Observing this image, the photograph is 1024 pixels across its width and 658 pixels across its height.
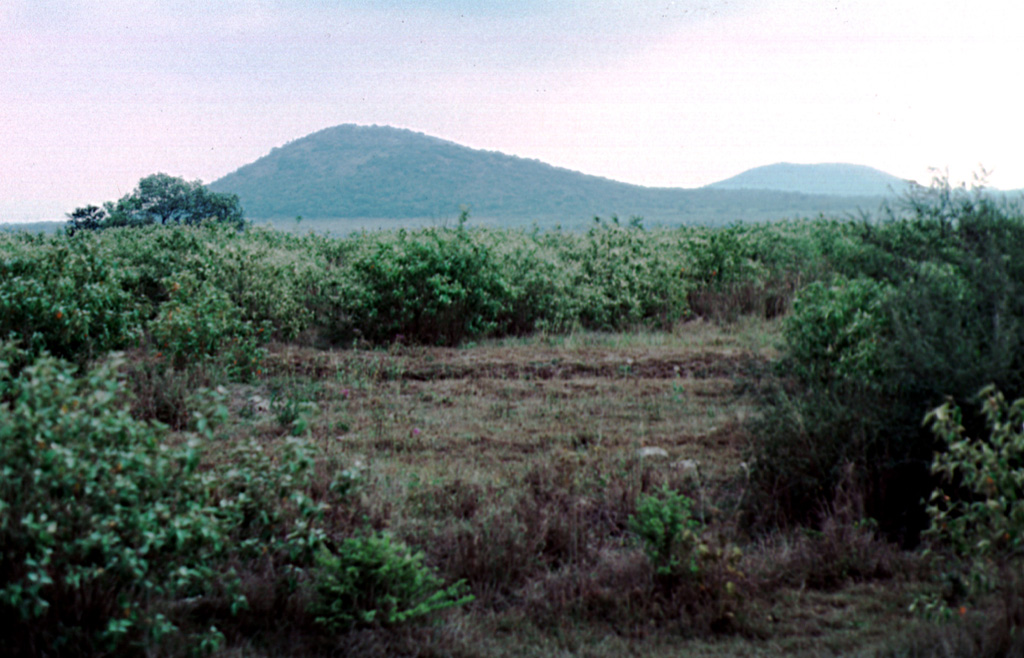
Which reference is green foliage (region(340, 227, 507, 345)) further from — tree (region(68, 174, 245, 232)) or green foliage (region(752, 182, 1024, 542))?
tree (region(68, 174, 245, 232))

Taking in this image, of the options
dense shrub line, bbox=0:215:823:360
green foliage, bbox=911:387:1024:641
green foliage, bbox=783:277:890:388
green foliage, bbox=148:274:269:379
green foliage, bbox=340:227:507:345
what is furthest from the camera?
green foliage, bbox=340:227:507:345

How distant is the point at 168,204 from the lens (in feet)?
143

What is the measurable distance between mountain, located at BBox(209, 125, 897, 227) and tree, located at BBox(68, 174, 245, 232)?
50.8m

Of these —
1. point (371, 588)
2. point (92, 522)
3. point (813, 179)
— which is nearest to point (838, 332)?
point (371, 588)

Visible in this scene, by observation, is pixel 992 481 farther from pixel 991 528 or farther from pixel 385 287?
pixel 385 287

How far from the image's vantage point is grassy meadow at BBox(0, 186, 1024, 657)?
3.14 metres

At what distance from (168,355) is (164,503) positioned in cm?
548

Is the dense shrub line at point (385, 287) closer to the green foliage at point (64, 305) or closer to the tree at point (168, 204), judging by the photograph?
the green foliage at point (64, 305)

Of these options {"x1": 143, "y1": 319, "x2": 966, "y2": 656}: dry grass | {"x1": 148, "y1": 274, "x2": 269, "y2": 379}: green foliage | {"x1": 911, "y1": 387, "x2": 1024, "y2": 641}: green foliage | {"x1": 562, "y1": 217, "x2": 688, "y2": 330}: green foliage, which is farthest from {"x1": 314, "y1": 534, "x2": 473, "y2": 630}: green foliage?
{"x1": 562, "y1": 217, "x2": 688, "y2": 330}: green foliage

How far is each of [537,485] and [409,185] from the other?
127586 millimetres

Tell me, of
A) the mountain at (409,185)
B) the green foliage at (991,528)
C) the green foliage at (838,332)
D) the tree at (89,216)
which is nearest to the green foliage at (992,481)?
the green foliage at (991,528)

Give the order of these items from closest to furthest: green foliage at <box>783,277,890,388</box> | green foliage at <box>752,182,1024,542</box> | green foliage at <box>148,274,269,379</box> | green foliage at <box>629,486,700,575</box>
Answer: green foliage at <box>629,486,700,575</box>
green foliage at <box>752,182,1024,542</box>
green foliage at <box>783,277,890,388</box>
green foliage at <box>148,274,269,379</box>

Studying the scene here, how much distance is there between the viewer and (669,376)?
902 cm

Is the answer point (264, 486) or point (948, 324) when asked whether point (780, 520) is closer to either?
point (948, 324)
